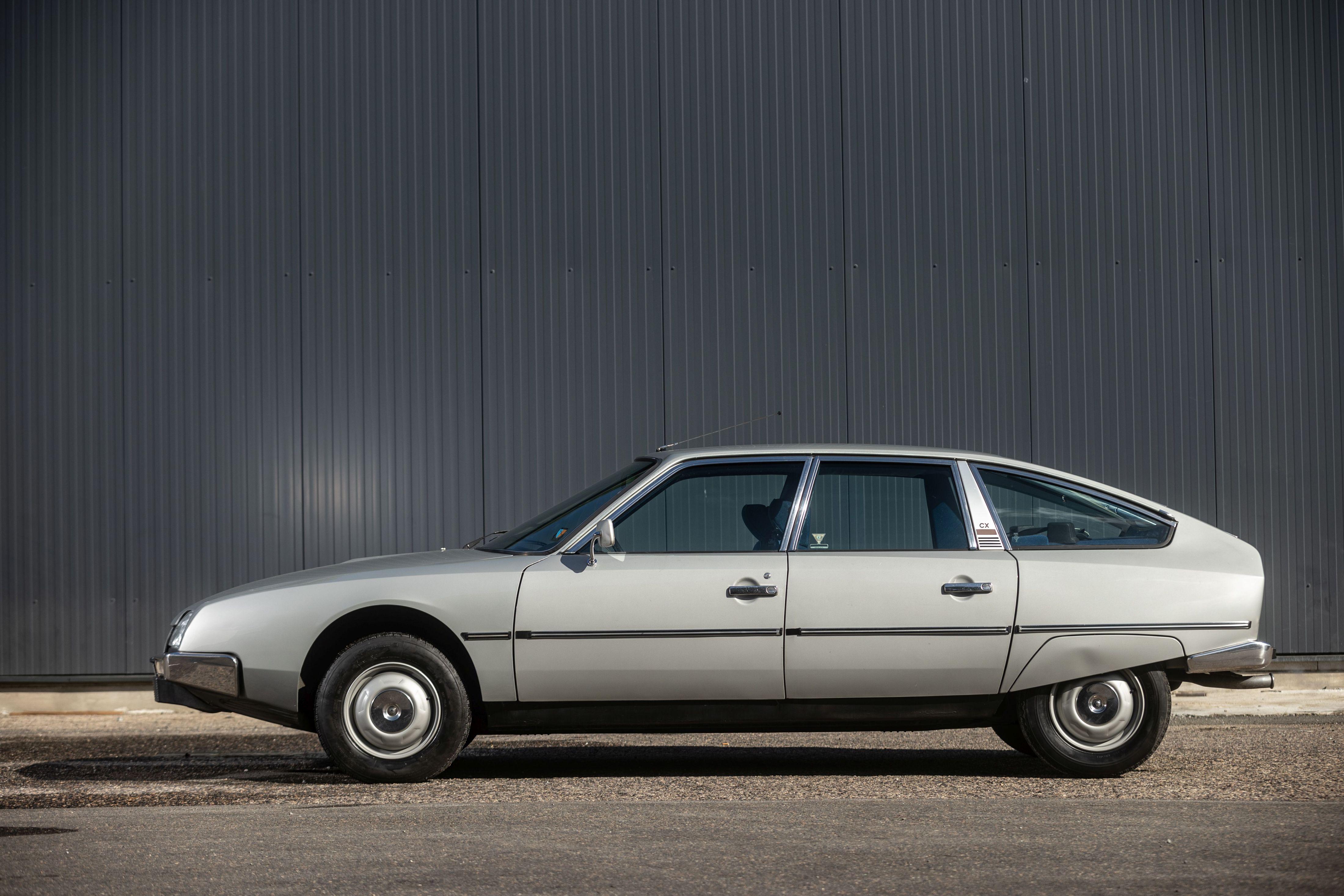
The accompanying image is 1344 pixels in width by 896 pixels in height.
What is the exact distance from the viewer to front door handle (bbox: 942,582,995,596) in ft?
20.9

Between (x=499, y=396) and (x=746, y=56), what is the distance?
328cm

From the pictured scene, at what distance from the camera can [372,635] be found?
6.41 m

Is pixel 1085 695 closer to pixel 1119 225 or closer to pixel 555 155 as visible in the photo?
pixel 1119 225

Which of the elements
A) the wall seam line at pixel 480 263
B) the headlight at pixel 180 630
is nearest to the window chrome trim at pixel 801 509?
the headlight at pixel 180 630

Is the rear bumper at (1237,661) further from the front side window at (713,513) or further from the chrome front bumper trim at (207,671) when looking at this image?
the chrome front bumper trim at (207,671)

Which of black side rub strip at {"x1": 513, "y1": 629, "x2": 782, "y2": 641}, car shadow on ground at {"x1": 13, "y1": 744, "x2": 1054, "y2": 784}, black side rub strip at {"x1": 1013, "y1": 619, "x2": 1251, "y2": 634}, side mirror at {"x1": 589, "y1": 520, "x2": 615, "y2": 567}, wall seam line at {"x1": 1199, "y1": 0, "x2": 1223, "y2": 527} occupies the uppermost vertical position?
wall seam line at {"x1": 1199, "y1": 0, "x2": 1223, "y2": 527}

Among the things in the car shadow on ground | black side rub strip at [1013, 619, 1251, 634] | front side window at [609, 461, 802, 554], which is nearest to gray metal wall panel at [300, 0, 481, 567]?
the car shadow on ground

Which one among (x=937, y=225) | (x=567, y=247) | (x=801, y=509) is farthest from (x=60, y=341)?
(x=937, y=225)

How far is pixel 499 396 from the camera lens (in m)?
10.4

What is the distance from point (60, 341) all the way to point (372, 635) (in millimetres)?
5449

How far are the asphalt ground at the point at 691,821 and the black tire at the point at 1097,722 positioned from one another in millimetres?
121

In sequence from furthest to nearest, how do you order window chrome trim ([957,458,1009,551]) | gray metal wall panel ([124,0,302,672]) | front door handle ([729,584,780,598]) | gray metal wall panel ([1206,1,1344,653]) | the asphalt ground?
gray metal wall panel ([1206,1,1344,653]) < gray metal wall panel ([124,0,302,672]) < window chrome trim ([957,458,1009,551]) < front door handle ([729,584,780,598]) < the asphalt ground

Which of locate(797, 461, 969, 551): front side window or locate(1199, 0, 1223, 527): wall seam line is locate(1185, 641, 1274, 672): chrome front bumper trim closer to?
locate(797, 461, 969, 551): front side window

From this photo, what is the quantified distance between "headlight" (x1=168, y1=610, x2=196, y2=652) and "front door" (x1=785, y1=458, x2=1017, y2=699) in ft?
9.23
